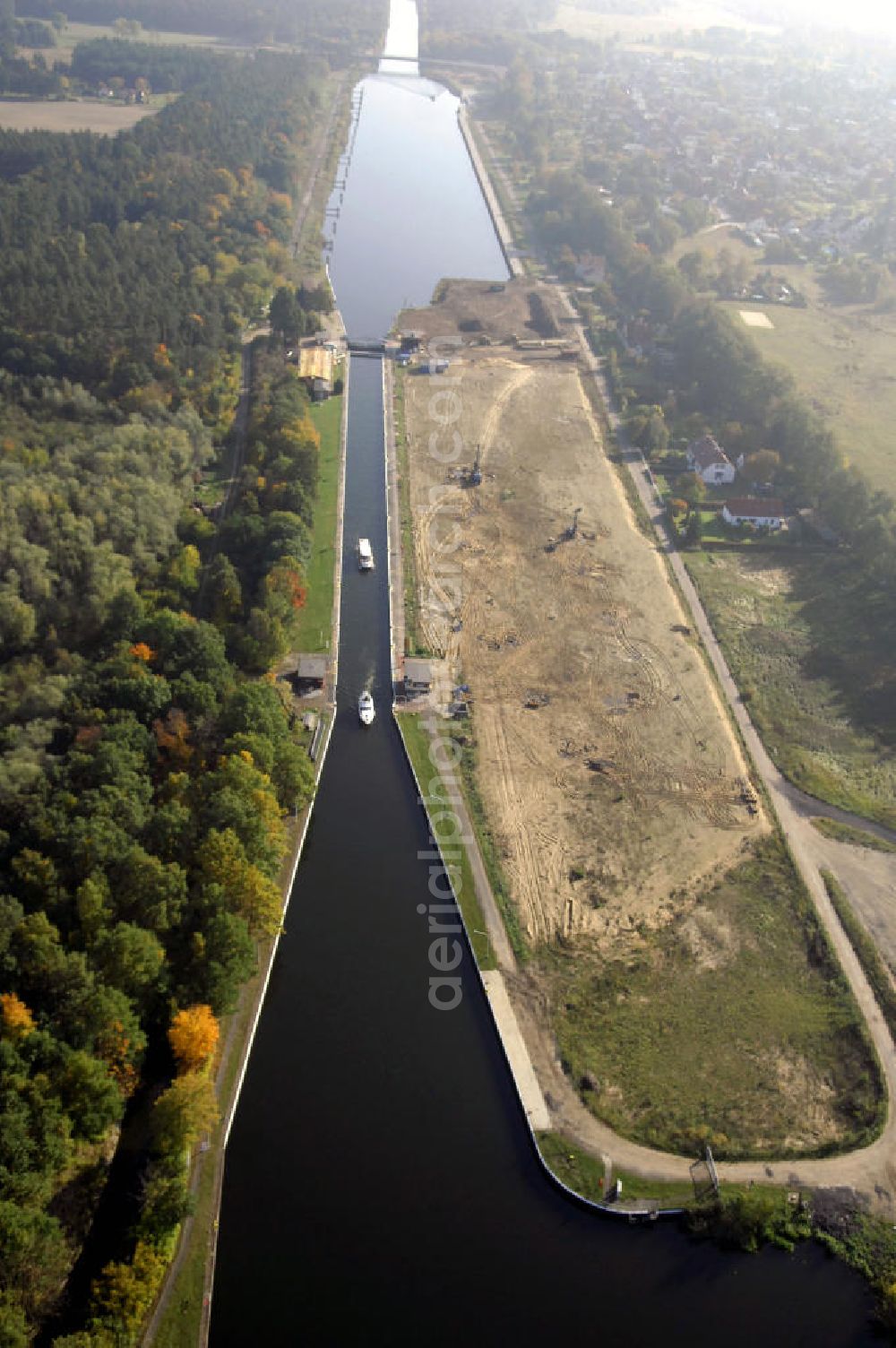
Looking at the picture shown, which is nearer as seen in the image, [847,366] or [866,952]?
[866,952]

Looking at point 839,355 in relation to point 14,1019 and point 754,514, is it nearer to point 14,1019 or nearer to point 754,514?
point 754,514

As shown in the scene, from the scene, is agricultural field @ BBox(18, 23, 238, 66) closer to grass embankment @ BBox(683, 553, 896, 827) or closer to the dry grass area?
the dry grass area

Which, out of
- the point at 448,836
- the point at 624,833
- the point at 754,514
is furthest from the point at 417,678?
the point at 754,514

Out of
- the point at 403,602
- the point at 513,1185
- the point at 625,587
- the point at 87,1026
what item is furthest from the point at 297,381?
the point at 513,1185

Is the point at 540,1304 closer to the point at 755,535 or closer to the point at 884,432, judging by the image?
the point at 755,535

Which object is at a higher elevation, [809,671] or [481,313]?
[481,313]

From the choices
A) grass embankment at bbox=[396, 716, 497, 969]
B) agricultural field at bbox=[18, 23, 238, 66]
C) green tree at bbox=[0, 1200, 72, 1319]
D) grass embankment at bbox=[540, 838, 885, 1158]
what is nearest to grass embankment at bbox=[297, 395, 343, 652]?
grass embankment at bbox=[396, 716, 497, 969]

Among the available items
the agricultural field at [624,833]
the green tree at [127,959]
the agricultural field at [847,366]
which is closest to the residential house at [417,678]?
the agricultural field at [624,833]
